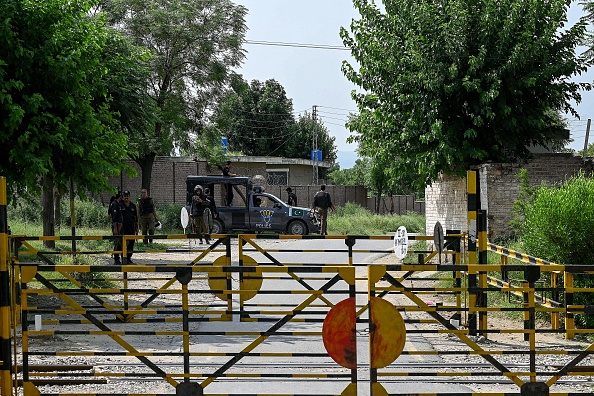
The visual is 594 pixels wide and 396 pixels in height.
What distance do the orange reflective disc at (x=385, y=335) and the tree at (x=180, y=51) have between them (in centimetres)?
3064

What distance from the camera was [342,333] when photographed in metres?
7.31

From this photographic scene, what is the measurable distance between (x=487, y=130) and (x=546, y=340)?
9.10 metres

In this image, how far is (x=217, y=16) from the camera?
3922cm

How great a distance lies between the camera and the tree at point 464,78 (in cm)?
1938

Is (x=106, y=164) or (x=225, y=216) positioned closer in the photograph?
(x=106, y=164)

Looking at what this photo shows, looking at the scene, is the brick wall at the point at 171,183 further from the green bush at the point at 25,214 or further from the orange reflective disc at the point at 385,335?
the orange reflective disc at the point at 385,335

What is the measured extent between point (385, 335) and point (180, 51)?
109 feet

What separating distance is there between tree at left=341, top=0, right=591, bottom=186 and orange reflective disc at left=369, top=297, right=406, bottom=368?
40.8 feet

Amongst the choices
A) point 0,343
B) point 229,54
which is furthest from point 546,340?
point 229,54

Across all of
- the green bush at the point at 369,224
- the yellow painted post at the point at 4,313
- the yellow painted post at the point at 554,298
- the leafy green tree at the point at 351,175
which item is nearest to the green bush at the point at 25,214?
the green bush at the point at 369,224

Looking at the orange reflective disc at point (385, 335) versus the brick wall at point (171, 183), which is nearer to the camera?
the orange reflective disc at point (385, 335)

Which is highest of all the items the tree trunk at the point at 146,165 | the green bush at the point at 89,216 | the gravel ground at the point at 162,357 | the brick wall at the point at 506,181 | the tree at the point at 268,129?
the tree at the point at 268,129

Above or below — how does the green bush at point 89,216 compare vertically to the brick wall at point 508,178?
below

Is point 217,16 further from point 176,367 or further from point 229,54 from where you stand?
point 176,367
